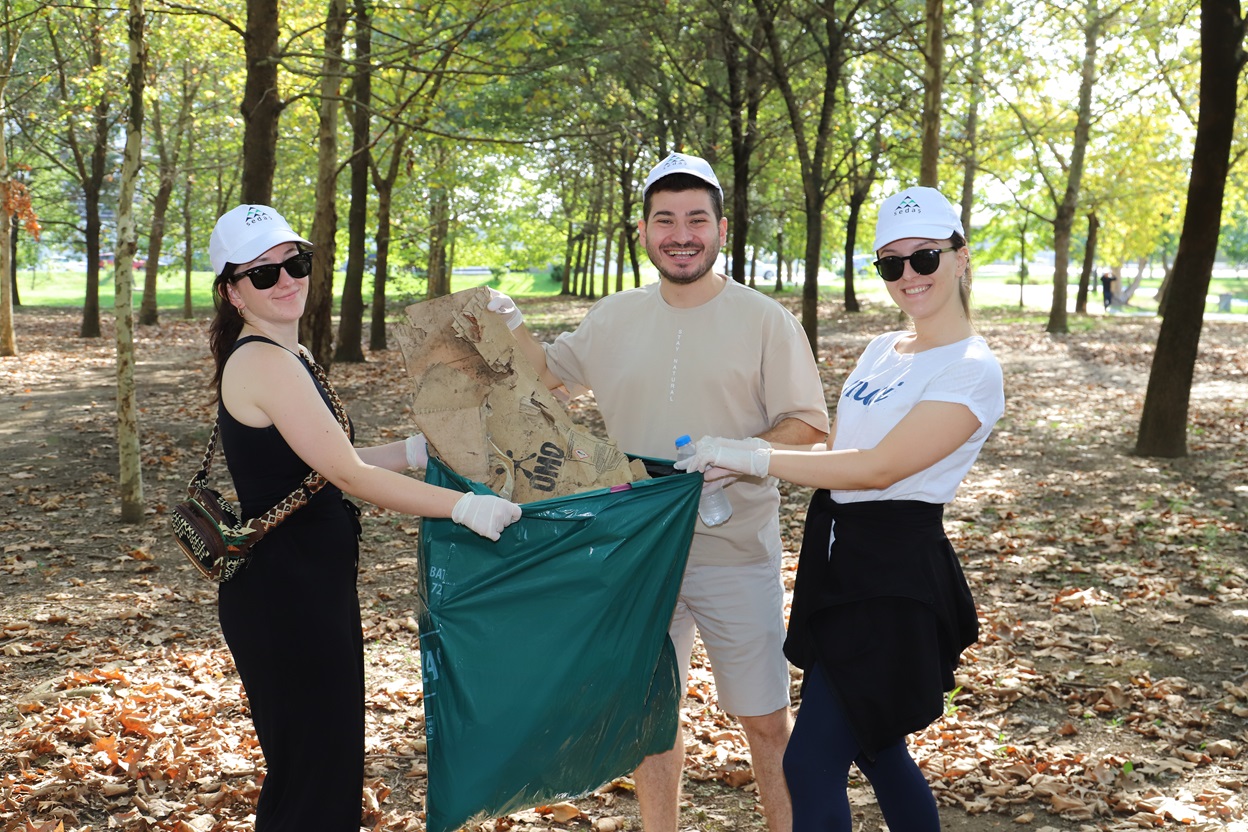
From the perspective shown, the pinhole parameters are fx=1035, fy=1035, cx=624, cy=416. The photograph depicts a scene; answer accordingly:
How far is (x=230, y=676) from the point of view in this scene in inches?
203

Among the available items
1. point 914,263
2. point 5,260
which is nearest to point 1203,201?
point 914,263

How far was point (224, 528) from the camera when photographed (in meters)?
2.61

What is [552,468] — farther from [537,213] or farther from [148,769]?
[537,213]

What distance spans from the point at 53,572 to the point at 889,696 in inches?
235

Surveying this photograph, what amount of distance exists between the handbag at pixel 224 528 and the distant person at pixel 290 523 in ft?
0.09

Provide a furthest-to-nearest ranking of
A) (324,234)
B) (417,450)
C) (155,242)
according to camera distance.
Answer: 1. (155,242)
2. (324,234)
3. (417,450)

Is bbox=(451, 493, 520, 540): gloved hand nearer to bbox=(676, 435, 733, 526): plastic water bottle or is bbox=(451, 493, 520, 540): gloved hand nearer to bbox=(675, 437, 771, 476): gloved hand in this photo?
bbox=(675, 437, 771, 476): gloved hand

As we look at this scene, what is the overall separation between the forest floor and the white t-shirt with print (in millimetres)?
1575

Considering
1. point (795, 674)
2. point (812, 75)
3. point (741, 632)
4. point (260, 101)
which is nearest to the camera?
point (741, 632)

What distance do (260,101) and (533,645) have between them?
772 cm

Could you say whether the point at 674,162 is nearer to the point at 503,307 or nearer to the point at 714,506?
the point at 503,307

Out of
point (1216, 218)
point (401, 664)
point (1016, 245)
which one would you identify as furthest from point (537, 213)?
point (401, 664)

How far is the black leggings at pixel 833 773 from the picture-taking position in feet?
8.67

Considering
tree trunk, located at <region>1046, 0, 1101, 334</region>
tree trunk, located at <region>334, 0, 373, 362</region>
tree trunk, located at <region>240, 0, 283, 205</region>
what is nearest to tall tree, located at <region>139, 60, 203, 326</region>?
tree trunk, located at <region>334, 0, 373, 362</region>
